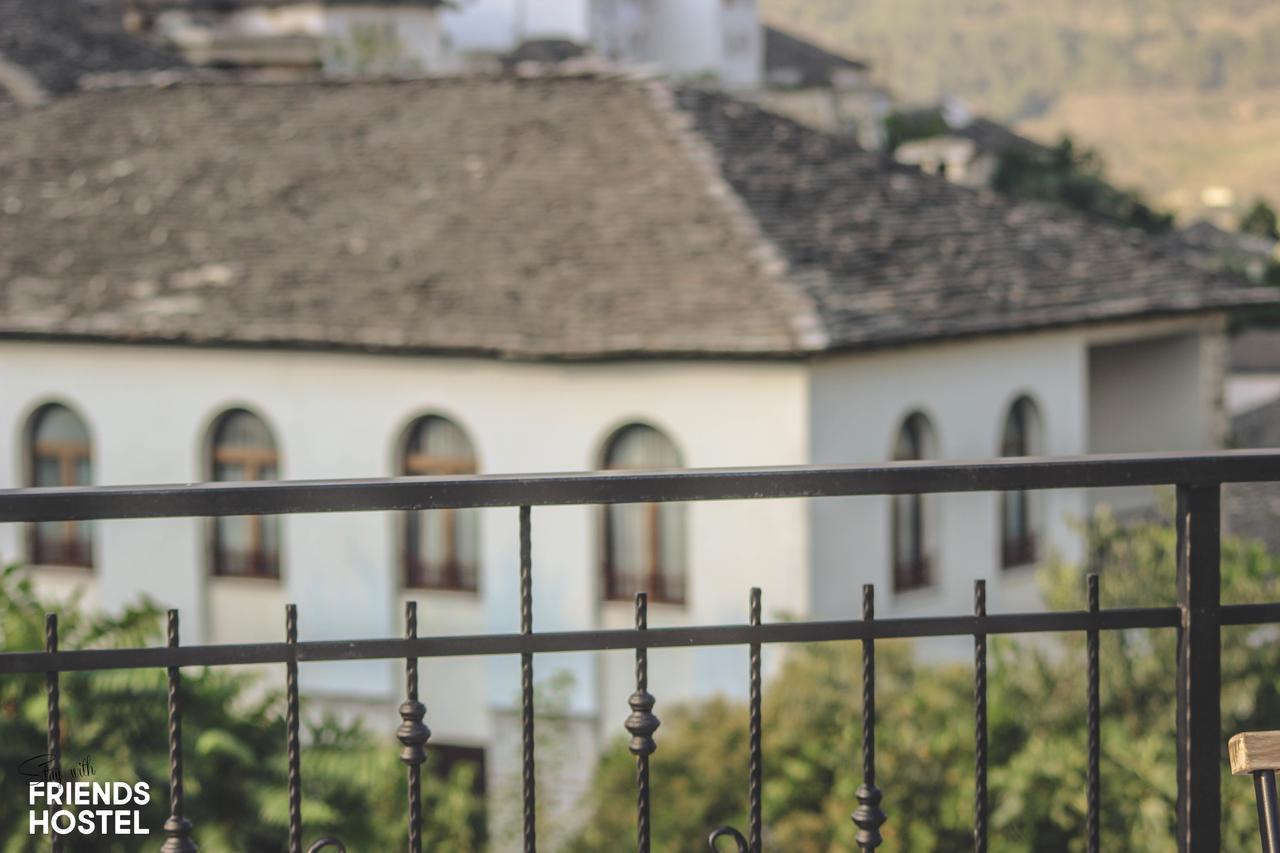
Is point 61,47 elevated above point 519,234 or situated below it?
above

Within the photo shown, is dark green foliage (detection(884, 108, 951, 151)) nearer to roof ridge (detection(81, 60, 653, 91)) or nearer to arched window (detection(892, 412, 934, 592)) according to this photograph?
roof ridge (detection(81, 60, 653, 91))

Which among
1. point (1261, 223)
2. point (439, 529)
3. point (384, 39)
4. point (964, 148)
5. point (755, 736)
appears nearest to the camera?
point (755, 736)

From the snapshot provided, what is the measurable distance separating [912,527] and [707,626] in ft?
54.7

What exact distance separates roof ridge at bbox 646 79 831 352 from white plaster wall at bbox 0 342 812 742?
532mm

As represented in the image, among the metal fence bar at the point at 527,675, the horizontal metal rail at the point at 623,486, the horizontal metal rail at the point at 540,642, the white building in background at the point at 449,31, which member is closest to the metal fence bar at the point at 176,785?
the horizontal metal rail at the point at 540,642

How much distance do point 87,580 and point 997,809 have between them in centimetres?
1283

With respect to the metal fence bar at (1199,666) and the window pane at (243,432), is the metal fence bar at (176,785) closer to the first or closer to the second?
the metal fence bar at (1199,666)

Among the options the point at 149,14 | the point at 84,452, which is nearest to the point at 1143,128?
the point at 149,14

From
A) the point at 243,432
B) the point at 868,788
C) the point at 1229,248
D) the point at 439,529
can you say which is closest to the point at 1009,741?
the point at 439,529

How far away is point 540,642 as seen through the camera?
8.83ft

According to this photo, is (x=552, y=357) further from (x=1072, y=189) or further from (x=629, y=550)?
(x=1072, y=189)

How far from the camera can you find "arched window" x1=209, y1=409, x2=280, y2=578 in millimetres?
20031

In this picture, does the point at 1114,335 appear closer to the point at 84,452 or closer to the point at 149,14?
the point at 84,452

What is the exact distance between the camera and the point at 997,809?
11023 mm
